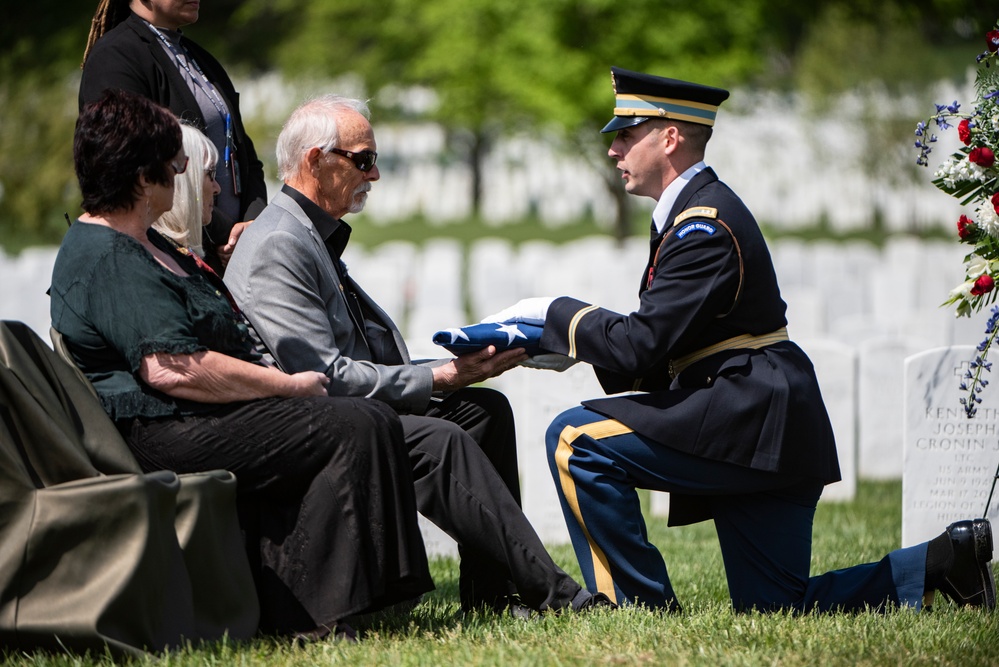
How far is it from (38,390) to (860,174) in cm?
3288

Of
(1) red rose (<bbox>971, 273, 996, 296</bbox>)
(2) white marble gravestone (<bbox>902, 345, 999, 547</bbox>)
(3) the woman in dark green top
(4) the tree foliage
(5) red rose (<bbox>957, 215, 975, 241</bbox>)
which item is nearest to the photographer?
(3) the woman in dark green top

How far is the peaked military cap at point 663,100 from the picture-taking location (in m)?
4.37

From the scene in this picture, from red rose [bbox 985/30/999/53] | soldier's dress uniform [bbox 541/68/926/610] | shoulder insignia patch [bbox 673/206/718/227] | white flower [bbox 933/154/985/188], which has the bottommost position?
soldier's dress uniform [bbox 541/68/926/610]

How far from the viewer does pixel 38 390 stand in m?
3.61

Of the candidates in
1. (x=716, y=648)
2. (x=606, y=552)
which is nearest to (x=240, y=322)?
(x=606, y=552)

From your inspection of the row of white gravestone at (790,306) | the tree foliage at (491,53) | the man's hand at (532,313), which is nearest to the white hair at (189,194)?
the man's hand at (532,313)

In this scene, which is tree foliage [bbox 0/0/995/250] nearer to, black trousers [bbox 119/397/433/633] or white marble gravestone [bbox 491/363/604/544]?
white marble gravestone [bbox 491/363/604/544]

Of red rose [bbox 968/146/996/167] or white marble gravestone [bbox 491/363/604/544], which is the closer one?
red rose [bbox 968/146/996/167]

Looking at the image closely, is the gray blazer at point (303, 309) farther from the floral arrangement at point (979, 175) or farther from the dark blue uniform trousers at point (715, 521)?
the floral arrangement at point (979, 175)

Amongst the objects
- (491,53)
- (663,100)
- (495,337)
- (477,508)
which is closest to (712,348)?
(495,337)

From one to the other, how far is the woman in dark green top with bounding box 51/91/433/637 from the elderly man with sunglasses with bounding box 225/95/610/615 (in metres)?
0.24

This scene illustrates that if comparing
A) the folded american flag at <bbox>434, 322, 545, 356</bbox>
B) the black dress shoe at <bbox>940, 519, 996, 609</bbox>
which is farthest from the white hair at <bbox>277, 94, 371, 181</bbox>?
the black dress shoe at <bbox>940, 519, 996, 609</bbox>

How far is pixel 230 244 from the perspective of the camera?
4.79m

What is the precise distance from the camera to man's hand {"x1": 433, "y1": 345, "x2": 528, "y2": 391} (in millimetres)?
4461
